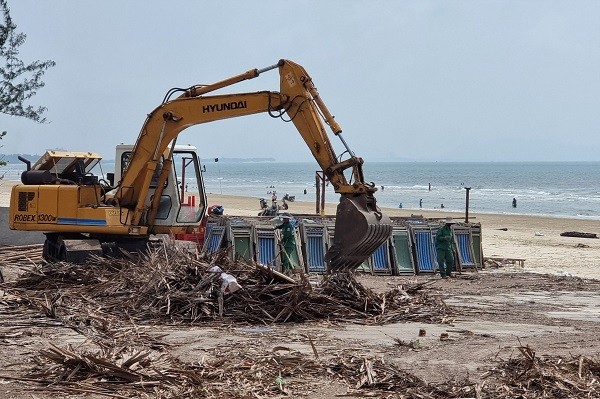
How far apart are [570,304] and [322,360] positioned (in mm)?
7394

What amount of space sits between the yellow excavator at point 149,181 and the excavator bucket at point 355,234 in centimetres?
80

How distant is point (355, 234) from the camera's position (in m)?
13.8

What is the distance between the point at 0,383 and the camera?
814 centimetres

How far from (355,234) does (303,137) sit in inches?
93.5

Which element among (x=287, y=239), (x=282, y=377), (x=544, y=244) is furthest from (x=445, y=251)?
(x=544, y=244)

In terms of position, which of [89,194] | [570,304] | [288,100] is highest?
[288,100]

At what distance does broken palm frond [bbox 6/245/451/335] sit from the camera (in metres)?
12.1

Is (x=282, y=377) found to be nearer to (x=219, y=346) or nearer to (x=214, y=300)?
(x=219, y=346)

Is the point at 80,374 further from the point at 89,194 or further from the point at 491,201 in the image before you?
the point at 491,201

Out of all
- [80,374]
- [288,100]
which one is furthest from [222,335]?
[288,100]

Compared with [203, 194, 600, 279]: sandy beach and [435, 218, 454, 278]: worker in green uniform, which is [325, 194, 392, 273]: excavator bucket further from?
[203, 194, 600, 279]: sandy beach

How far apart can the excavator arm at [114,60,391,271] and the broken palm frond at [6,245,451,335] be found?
930 millimetres

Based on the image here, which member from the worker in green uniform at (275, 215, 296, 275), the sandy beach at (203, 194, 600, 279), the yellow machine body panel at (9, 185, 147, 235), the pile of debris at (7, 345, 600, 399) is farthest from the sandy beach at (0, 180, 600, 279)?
the pile of debris at (7, 345, 600, 399)

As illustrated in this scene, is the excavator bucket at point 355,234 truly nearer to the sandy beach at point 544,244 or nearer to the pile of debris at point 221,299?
the pile of debris at point 221,299
